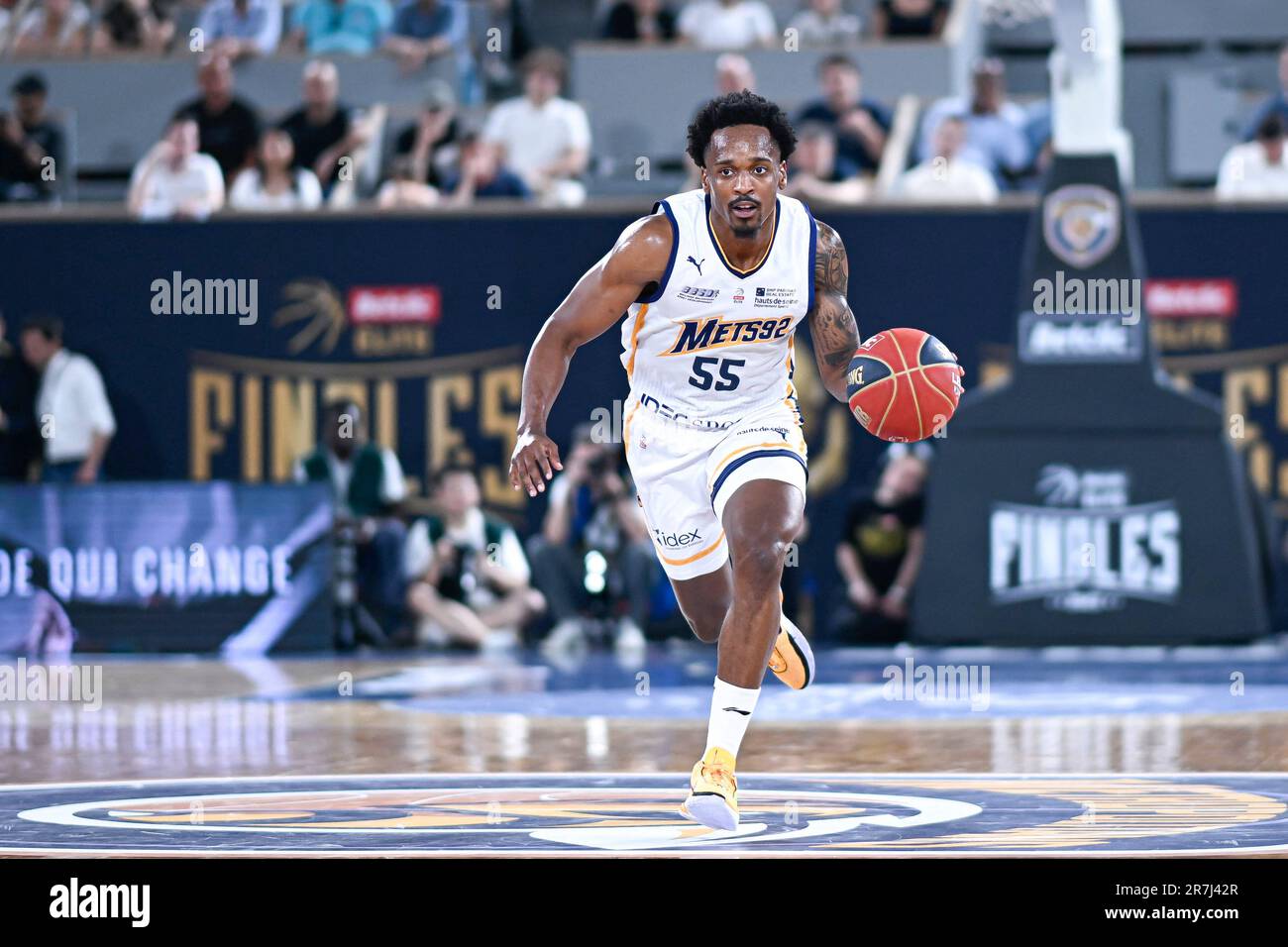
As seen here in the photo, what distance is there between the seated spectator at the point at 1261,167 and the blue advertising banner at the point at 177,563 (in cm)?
661

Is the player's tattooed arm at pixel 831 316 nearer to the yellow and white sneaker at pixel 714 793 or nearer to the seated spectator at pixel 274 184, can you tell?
the yellow and white sneaker at pixel 714 793

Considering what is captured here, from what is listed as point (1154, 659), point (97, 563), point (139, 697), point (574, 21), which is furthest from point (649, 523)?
point (574, 21)

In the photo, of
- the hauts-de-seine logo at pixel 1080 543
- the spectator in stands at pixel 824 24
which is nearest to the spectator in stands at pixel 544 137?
the spectator in stands at pixel 824 24

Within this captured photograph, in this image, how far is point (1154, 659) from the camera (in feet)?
41.5

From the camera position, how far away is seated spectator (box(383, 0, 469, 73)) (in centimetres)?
1691

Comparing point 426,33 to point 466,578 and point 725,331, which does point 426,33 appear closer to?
point 466,578

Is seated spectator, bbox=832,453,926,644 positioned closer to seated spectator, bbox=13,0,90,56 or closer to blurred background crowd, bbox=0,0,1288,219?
blurred background crowd, bbox=0,0,1288,219

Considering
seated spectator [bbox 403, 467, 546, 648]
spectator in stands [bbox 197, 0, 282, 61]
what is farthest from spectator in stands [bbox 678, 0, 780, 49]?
seated spectator [bbox 403, 467, 546, 648]

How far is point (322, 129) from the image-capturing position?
51.9 feet

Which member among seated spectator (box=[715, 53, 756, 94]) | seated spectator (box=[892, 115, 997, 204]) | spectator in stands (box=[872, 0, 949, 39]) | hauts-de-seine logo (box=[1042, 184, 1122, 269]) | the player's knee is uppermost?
spectator in stands (box=[872, 0, 949, 39])

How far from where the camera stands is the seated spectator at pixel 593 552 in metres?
13.9

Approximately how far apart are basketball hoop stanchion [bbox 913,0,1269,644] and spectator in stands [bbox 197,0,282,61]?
7.22 meters

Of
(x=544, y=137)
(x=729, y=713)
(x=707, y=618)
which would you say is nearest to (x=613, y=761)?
(x=707, y=618)

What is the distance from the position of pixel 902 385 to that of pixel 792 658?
3.99ft
